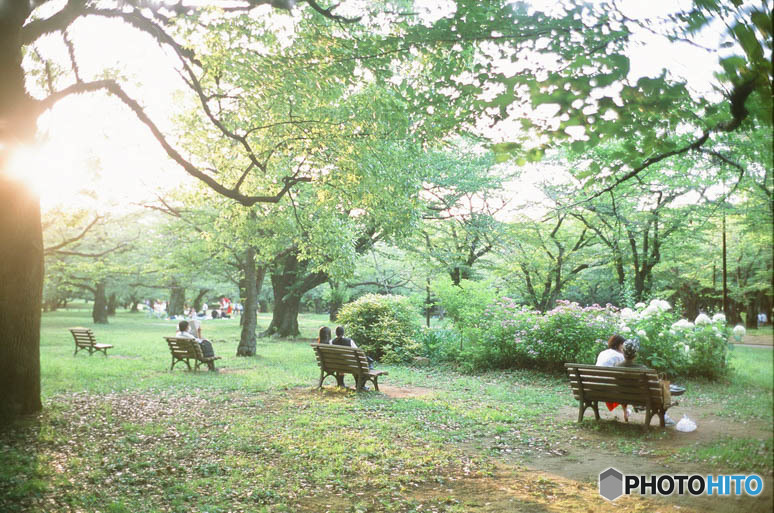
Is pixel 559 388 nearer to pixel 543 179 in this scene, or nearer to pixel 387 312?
pixel 387 312

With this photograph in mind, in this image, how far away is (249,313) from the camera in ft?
62.1

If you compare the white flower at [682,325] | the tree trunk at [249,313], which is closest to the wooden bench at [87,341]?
the tree trunk at [249,313]

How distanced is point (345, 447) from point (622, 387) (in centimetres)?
412

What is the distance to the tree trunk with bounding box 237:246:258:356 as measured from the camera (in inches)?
733

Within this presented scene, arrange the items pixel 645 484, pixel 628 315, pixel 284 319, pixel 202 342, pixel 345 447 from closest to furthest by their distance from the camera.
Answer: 1. pixel 645 484
2. pixel 345 447
3. pixel 628 315
4. pixel 202 342
5. pixel 284 319

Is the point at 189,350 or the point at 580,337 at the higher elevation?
the point at 580,337

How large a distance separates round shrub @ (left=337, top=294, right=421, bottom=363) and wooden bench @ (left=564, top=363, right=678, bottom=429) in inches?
349

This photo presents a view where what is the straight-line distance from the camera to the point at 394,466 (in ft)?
19.6

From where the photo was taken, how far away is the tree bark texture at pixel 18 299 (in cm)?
743

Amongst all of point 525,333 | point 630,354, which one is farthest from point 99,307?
point 630,354

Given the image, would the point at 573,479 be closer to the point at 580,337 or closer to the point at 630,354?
the point at 630,354

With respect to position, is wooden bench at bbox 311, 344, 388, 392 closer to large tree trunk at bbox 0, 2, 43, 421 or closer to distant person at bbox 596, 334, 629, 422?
distant person at bbox 596, 334, 629, 422

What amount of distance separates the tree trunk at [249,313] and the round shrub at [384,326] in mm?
3448

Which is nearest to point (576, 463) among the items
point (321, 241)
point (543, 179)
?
point (321, 241)
